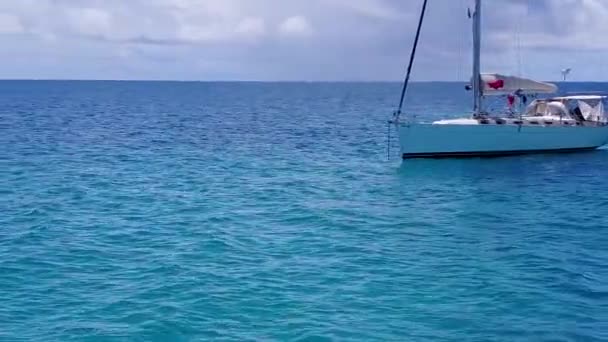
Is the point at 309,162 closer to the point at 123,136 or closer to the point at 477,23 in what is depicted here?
the point at 477,23

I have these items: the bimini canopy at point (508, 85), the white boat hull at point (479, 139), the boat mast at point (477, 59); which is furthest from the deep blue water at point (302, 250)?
the bimini canopy at point (508, 85)

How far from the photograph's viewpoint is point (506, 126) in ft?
129

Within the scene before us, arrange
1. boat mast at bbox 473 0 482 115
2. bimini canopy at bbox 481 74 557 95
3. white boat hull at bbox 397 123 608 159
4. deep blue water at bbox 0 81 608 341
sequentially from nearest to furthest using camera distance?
deep blue water at bbox 0 81 608 341 → white boat hull at bbox 397 123 608 159 → boat mast at bbox 473 0 482 115 → bimini canopy at bbox 481 74 557 95

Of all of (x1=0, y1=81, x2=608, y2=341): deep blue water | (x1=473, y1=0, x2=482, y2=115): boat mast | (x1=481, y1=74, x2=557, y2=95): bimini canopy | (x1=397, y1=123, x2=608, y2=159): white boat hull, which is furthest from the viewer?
(x1=481, y1=74, x2=557, y2=95): bimini canopy

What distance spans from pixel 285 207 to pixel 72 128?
43.6 m

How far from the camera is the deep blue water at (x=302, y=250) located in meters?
13.8

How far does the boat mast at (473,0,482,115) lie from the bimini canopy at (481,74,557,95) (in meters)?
0.45

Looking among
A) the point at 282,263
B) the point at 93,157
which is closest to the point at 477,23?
the point at 93,157

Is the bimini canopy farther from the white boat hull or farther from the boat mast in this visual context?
the white boat hull

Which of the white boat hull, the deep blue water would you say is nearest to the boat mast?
the white boat hull

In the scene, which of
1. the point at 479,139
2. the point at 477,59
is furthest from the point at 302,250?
the point at 477,59

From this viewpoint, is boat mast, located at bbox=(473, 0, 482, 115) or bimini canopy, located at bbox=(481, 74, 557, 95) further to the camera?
bimini canopy, located at bbox=(481, 74, 557, 95)

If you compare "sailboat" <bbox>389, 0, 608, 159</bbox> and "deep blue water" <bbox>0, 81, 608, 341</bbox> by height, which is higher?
"sailboat" <bbox>389, 0, 608, 159</bbox>

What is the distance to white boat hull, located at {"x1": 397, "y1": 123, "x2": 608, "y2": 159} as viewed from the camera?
1505 inches
